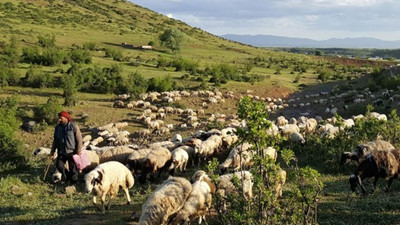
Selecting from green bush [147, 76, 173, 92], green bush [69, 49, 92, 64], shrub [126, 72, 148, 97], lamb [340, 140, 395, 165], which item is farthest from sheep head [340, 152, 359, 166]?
green bush [69, 49, 92, 64]

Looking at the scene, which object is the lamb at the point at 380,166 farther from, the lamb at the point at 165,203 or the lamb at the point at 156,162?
the lamb at the point at 156,162

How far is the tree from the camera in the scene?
52.4 m

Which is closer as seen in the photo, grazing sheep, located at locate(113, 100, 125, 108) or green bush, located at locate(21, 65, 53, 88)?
grazing sheep, located at locate(113, 100, 125, 108)

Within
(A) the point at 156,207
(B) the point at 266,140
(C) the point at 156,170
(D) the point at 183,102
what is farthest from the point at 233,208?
(D) the point at 183,102

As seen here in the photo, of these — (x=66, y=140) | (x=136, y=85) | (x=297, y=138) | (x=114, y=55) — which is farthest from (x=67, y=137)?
(x=114, y=55)

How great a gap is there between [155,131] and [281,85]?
1820cm

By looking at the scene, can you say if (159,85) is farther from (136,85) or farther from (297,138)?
(297,138)

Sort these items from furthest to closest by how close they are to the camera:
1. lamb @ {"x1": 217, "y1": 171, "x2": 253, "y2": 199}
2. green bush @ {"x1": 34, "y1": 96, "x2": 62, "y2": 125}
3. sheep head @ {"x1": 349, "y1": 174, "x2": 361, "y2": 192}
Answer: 1. green bush @ {"x1": 34, "y1": 96, "x2": 62, "y2": 125}
2. sheep head @ {"x1": 349, "y1": 174, "x2": 361, "y2": 192}
3. lamb @ {"x1": 217, "y1": 171, "x2": 253, "y2": 199}

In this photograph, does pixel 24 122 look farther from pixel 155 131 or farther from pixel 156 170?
pixel 156 170

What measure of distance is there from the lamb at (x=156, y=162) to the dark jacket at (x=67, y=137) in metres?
1.95

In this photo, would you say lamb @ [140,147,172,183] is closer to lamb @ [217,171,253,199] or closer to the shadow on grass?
lamb @ [217,171,253,199]

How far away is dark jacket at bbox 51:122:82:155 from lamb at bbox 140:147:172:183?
195 cm

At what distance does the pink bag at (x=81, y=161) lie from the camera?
982 cm

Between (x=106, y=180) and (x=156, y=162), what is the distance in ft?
8.96
